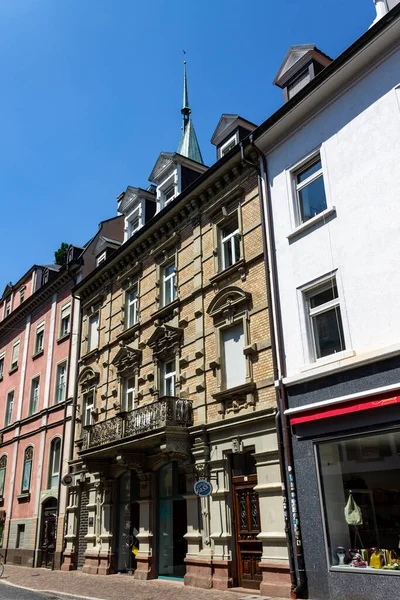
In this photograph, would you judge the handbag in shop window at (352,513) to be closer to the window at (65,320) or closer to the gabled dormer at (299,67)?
the gabled dormer at (299,67)

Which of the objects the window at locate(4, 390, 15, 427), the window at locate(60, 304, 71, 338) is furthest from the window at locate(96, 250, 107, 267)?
the window at locate(4, 390, 15, 427)

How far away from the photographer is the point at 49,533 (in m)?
21.9

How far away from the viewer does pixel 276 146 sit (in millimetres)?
14844

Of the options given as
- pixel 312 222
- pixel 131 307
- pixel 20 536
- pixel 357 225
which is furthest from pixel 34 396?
pixel 357 225

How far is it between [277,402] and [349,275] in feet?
11.6

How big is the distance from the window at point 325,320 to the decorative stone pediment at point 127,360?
8.20 m

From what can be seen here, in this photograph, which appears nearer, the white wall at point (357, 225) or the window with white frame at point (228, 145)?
the white wall at point (357, 225)

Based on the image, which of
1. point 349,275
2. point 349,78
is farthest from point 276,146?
point 349,275

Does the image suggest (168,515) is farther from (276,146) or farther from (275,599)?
(276,146)

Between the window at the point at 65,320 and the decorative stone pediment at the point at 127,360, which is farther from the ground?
the window at the point at 65,320

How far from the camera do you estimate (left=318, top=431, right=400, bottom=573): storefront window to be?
400 inches

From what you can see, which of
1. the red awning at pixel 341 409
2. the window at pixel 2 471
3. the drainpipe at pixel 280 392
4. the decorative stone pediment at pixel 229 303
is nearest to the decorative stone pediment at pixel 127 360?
the decorative stone pediment at pixel 229 303

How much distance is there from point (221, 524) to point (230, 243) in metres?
8.09

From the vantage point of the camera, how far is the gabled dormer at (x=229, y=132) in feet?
57.4
